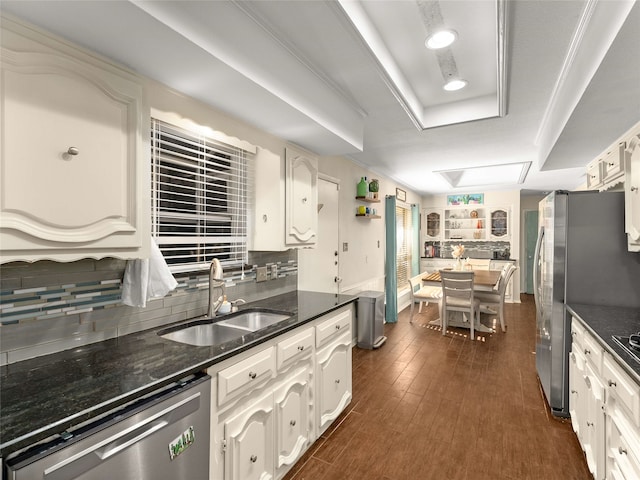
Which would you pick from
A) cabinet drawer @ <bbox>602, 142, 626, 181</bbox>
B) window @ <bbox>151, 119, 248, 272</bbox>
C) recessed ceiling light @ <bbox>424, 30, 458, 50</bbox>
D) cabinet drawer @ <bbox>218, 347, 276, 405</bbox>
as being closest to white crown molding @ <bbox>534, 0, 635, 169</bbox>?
cabinet drawer @ <bbox>602, 142, 626, 181</bbox>

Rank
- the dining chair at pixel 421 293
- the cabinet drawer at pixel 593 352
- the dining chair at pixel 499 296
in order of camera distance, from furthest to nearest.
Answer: the dining chair at pixel 421 293, the dining chair at pixel 499 296, the cabinet drawer at pixel 593 352

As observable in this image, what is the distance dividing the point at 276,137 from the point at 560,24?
5.85 ft

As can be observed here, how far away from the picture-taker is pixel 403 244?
655 centimetres

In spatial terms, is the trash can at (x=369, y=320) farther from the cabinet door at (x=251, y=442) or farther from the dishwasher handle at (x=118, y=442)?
the dishwasher handle at (x=118, y=442)

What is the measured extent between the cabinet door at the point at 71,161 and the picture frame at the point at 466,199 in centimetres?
732

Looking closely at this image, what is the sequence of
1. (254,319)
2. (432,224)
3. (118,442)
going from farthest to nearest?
1. (432,224)
2. (254,319)
3. (118,442)

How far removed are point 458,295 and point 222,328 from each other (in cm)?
357

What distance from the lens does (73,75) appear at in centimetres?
118

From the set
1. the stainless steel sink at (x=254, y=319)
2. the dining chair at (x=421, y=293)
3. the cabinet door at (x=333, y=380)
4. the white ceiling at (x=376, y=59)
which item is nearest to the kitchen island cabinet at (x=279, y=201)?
the white ceiling at (x=376, y=59)

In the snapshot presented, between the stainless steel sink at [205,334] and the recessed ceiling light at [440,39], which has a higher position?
the recessed ceiling light at [440,39]

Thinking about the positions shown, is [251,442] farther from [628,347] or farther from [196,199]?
[628,347]

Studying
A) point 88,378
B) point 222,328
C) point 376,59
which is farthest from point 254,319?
point 376,59

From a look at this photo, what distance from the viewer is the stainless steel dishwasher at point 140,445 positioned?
839 millimetres

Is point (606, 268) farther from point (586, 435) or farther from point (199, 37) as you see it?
point (199, 37)
